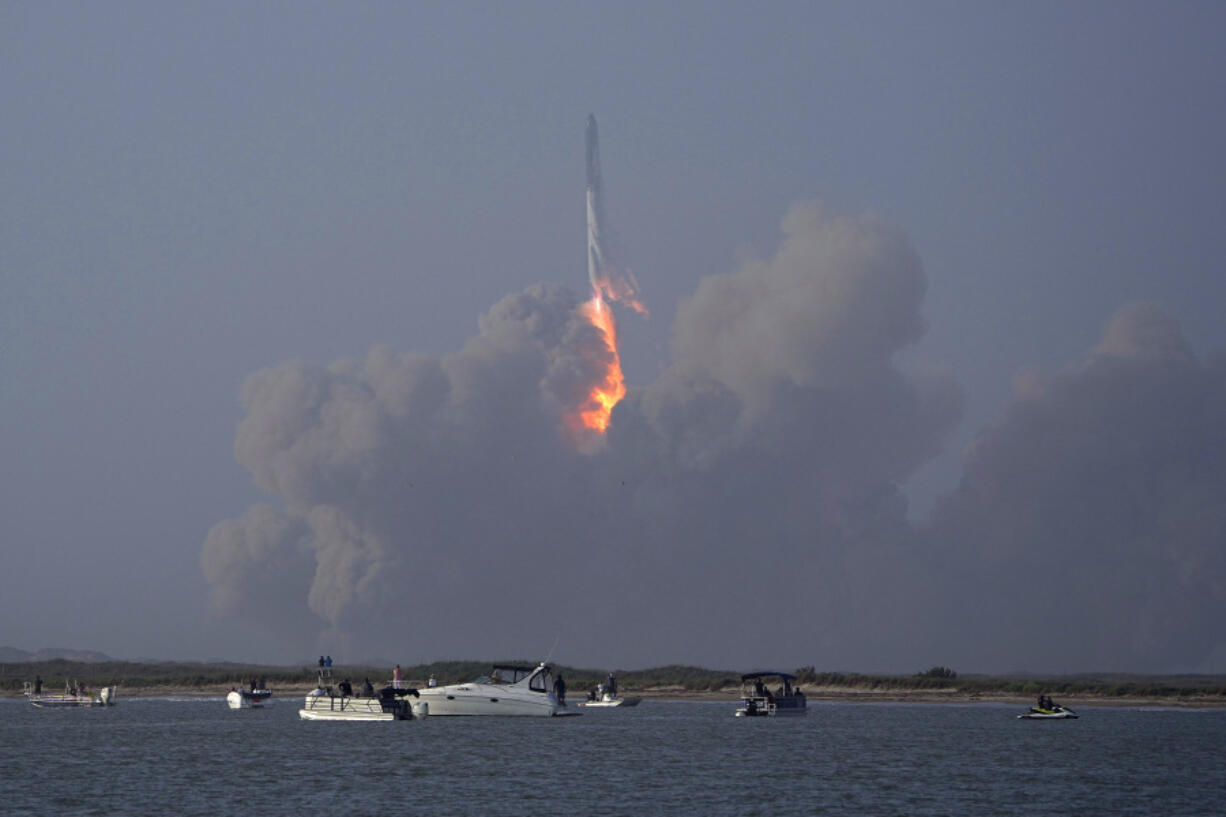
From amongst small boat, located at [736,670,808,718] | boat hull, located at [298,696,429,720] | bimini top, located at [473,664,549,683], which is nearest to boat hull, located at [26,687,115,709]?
boat hull, located at [298,696,429,720]

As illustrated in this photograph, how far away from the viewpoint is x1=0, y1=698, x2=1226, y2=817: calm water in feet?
185

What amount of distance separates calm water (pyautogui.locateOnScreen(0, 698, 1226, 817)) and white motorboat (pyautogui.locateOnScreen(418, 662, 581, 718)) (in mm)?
1348

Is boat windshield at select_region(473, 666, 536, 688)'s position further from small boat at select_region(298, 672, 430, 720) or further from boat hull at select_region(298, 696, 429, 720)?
boat hull at select_region(298, 696, 429, 720)

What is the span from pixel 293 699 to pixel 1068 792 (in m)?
98.2

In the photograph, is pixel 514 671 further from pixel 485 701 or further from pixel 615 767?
pixel 615 767

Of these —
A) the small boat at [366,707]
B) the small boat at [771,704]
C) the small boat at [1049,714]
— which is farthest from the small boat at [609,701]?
the small boat at [1049,714]

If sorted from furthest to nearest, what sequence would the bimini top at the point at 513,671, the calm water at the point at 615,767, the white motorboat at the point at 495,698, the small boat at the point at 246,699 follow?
the small boat at the point at 246,699
the bimini top at the point at 513,671
the white motorboat at the point at 495,698
the calm water at the point at 615,767

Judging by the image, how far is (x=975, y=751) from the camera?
78.6 metres

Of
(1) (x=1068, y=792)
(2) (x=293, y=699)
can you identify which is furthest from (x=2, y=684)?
(1) (x=1068, y=792)

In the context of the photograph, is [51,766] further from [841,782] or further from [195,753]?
[841,782]

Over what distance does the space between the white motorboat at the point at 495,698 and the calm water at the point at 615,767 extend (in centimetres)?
135

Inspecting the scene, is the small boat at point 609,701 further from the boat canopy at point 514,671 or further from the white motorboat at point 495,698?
the white motorboat at point 495,698

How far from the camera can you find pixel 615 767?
69.1m

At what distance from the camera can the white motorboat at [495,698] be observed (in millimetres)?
99188
